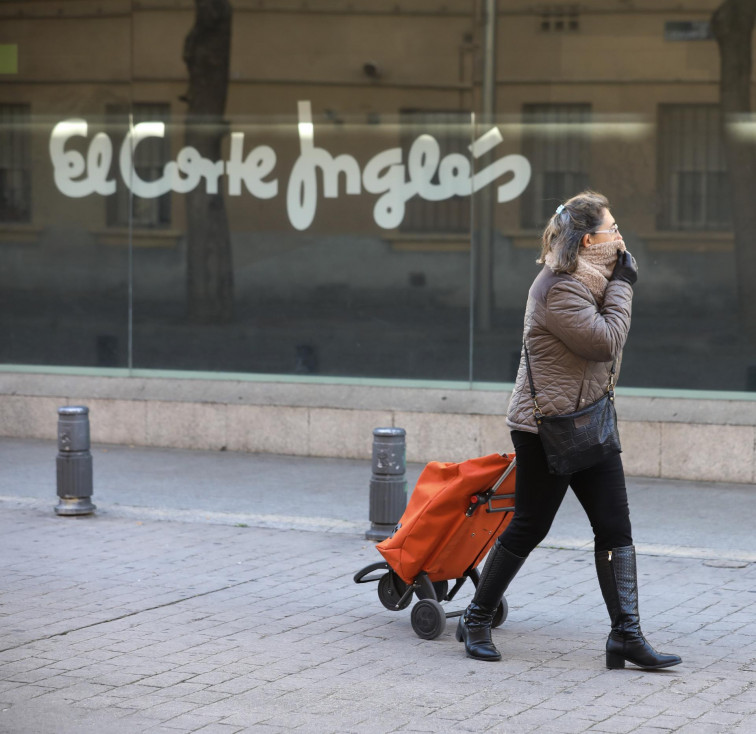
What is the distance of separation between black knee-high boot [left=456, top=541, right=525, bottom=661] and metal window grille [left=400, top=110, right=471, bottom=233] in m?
5.77

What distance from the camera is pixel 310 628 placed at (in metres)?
5.97

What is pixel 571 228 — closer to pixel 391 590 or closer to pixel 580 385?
pixel 580 385

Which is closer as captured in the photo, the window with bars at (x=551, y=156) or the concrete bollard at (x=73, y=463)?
the concrete bollard at (x=73, y=463)

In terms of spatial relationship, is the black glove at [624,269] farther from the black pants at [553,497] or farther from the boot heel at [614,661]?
the boot heel at [614,661]

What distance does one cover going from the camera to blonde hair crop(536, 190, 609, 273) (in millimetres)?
5297

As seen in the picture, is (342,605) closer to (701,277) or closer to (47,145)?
(701,277)

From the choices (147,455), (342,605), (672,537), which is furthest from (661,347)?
(342,605)

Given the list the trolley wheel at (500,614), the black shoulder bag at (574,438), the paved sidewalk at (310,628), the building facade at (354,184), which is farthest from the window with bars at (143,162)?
the black shoulder bag at (574,438)

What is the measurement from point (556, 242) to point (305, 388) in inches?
236

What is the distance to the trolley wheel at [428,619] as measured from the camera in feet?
19.0

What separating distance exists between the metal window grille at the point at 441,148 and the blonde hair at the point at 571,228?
18.3 ft

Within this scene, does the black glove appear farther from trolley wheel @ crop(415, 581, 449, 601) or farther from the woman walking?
trolley wheel @ crop(415, 581, 449, 601)

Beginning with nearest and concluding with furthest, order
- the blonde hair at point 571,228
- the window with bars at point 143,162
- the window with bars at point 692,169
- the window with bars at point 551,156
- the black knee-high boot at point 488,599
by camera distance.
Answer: the blonde hair at point 571,228 < the black knee-high boot at point 488,599 < the window with bars at point 692,169 < the window with bars at point 551,156 < the window with bars at point 143,162

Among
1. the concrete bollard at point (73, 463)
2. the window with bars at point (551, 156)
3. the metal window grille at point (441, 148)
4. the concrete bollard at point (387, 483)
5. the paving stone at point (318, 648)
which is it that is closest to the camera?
the paving stone at point (318, 648)
